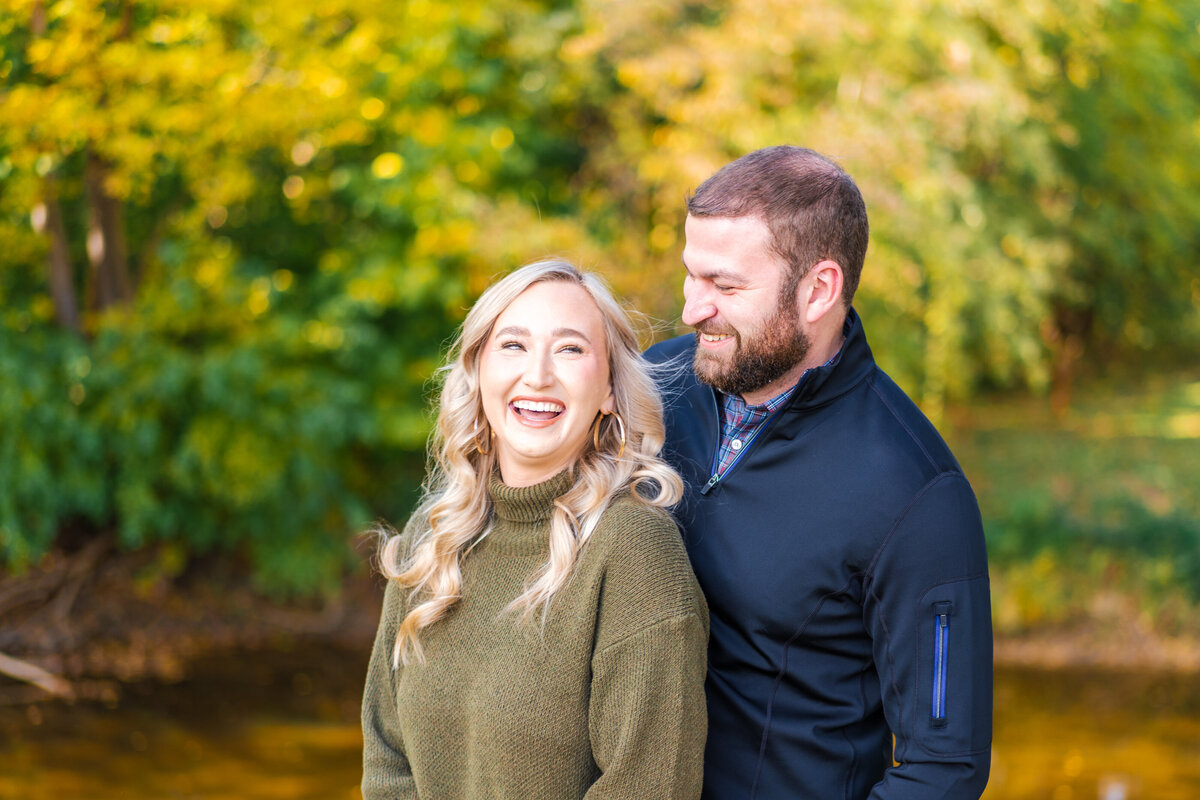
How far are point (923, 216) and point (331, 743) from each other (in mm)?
4235

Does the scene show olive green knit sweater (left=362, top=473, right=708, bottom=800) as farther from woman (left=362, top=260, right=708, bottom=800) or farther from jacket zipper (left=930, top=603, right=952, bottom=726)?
jacket zipper (left=930, top=603, right=952, bottom=726)

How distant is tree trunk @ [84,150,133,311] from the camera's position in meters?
6.37

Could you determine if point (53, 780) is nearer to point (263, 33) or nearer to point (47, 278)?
point (47, 278)

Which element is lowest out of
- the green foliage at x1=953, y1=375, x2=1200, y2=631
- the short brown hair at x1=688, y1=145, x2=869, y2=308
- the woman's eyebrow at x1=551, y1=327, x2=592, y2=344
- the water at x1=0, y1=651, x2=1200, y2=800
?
the water at x1=0, y1=651, x2=1200, y2=800

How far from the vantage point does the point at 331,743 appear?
5672 mm

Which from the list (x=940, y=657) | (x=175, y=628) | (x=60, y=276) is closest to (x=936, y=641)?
(x=940, y=657)

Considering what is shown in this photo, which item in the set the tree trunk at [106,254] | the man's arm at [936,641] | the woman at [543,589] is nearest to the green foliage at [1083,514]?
the tree trunk at [106,254]

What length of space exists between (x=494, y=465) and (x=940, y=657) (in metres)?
0.87

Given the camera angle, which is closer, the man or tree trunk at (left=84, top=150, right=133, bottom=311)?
the man

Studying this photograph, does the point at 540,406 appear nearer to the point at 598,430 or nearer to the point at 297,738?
the point at 598,430

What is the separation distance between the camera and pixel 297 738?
18.7 ft

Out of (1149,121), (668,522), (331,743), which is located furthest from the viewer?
(1149,121)

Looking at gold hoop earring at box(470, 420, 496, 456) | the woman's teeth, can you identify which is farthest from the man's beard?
gold hoop earring at box(470, 420, 496, 456)

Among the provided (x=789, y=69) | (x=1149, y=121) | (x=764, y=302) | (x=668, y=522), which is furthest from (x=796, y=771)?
(x=1149, y=121)
